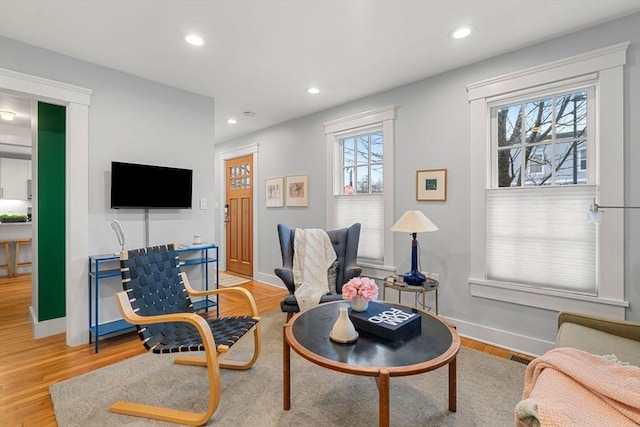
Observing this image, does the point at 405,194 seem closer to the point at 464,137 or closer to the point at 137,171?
the point at 464,137

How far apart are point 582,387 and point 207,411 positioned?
1.77m

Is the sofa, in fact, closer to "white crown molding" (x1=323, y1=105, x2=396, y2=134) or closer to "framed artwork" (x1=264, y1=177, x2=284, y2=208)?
"white crown molding" (x1=323, y1=105, x2=396, y2=134)

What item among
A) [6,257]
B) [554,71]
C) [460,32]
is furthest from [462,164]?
[6,257]

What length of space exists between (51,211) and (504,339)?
4.42 metres

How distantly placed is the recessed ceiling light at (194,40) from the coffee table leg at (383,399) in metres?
2.65

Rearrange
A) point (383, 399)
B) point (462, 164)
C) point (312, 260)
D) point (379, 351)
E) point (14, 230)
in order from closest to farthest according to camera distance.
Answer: point (383, 399) < point (379, 351) < point (462, 164) < point (312, 260) < point (14, 230)

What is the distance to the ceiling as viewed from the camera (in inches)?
80.4

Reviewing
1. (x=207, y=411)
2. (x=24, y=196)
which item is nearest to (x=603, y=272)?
(x=207, y=411)

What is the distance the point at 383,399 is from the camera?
131cm

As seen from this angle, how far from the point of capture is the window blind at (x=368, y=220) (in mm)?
3537

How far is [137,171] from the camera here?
9.84 ft

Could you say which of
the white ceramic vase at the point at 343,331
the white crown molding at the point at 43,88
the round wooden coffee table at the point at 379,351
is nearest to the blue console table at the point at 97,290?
the white crown molding at the point at 43,88

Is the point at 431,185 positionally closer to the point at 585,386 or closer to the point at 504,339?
the point at 504,339

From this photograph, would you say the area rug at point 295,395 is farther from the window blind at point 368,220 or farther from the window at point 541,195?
the window blind at point 368,220
